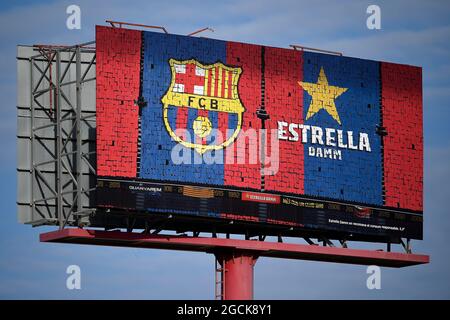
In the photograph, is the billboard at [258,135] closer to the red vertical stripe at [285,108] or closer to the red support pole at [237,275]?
the red vertical stripe at [285,108]

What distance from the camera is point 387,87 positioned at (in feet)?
227

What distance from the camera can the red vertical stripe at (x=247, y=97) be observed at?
2557 inches

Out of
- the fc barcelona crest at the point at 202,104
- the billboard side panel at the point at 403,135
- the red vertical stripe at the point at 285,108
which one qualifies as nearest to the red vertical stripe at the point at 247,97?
the fc barcelona crest at the point at 202,104

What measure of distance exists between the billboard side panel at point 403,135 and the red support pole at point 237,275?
6396 mm

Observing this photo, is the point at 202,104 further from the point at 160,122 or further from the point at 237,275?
the point at 237,275

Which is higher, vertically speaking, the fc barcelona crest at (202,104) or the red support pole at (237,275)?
the fc barcelona crest at (202,104)

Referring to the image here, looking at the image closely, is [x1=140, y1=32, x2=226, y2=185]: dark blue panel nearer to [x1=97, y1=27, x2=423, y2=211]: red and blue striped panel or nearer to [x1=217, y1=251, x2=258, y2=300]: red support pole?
[x1=97, y1=27, x2=423, y2=211]: red and blue striped panel

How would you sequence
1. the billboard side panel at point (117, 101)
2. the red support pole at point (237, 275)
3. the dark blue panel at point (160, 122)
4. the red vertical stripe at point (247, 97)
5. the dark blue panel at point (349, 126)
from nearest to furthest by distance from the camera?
the billboard side panel at point (117, 101), the dark blue panel at point (160, 122), the red vertical stripe at point (247, 97), the red support pole at point (237, 275), the dark blue panel at point (349, 126)

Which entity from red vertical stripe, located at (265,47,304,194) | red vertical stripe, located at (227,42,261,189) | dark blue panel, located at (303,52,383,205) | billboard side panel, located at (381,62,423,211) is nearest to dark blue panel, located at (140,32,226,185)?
red vertical stripe, located at (227,42,261,189)

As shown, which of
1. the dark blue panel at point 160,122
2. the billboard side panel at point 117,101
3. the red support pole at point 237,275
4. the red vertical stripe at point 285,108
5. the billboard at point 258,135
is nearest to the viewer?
the billboard side panel at point 117,101

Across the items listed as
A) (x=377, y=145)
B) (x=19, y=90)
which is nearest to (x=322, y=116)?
(x=377, y=145)

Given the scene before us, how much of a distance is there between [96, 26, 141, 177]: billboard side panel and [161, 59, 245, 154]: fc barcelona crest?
1.46 m

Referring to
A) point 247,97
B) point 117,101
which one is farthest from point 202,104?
point 117,101
